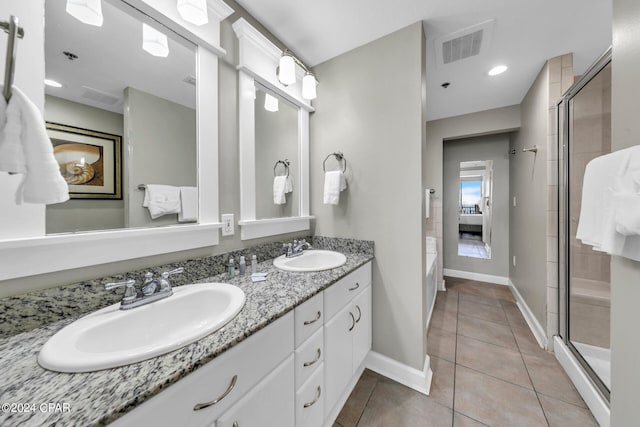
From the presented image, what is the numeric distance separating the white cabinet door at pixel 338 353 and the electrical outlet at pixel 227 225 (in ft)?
2.50

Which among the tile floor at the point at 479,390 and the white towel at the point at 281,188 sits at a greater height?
the white towel at the point at 281,188

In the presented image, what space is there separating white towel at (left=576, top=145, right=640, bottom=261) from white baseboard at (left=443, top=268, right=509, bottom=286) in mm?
2651

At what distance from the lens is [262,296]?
95 centimetres

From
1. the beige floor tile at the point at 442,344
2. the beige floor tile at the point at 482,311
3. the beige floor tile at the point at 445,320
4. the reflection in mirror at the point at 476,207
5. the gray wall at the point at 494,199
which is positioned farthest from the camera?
the reflection in mirror at the point at 476,207

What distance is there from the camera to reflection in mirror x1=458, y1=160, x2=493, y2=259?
3295 mm

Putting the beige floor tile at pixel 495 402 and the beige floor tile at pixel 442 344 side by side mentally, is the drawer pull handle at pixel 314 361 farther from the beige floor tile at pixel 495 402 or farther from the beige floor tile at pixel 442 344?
the beige floor tile at pixel 442 344

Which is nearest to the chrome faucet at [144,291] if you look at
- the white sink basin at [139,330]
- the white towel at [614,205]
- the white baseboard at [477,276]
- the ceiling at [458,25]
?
the white sink basin at [139,330]

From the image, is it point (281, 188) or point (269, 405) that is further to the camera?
point (281, 188)

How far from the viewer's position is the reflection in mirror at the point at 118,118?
82 cm

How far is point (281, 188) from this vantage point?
1755 mm

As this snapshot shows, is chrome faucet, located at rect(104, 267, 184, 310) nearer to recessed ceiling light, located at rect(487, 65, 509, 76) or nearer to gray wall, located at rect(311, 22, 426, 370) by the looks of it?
gray wall, located at rect(311, 22, 426, 370)

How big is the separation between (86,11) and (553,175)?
313 cm

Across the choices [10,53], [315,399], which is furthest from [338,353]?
[10,53]

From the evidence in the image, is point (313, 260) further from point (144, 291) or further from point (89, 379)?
point (89, 379)
